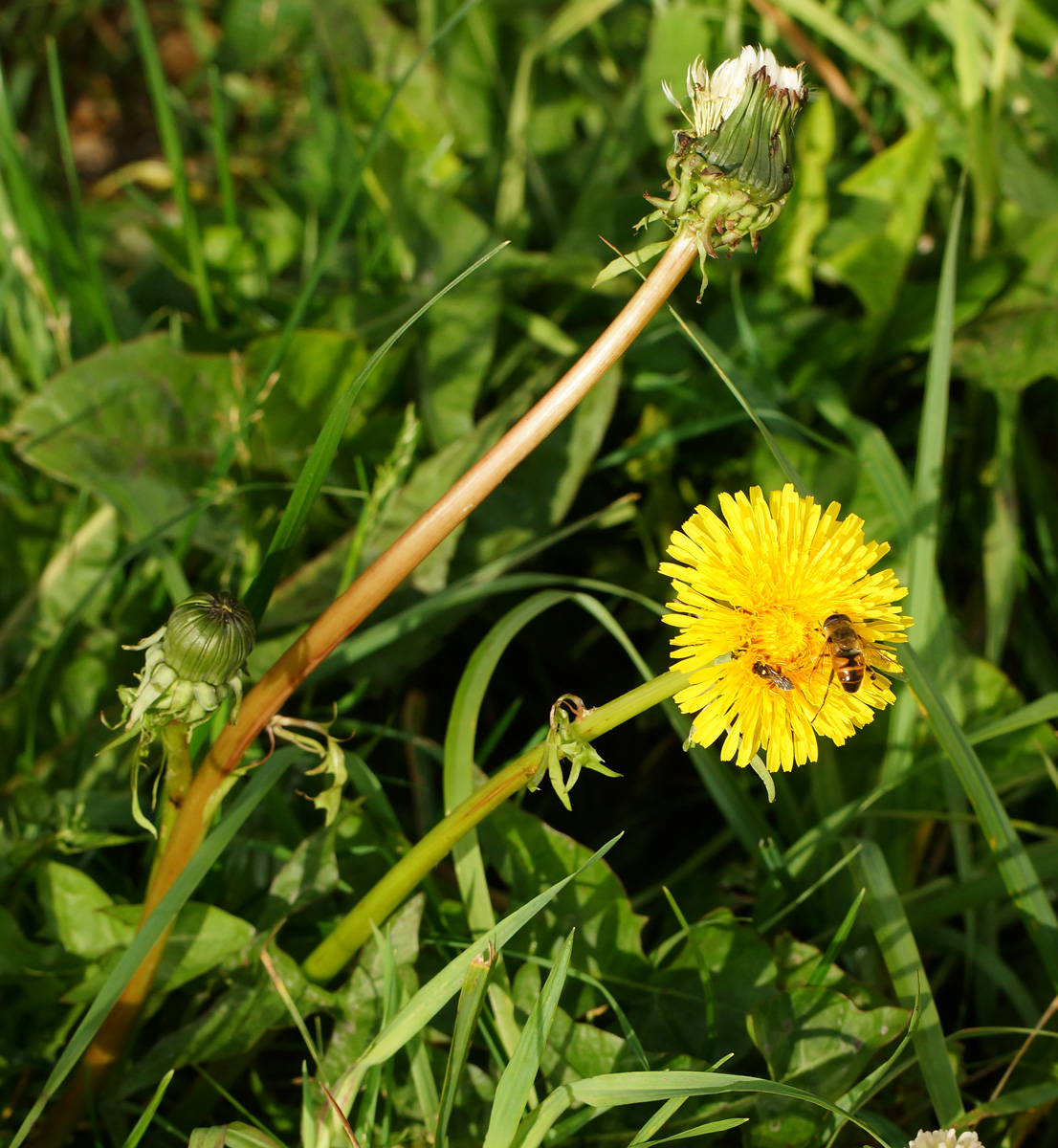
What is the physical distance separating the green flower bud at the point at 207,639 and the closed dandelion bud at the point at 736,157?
0.51 m

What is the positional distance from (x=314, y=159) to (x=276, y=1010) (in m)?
2.00

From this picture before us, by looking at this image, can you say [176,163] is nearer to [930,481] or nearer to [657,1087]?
[930,481]

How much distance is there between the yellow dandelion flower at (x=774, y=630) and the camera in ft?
2.86

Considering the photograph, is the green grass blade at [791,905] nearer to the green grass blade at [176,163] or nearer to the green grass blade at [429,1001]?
the green grass blade at [429,1001]

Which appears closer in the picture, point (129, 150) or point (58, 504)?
point (58, 504)

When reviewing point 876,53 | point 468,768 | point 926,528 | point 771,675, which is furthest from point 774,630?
point 876,53

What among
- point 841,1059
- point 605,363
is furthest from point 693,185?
point 841,1059

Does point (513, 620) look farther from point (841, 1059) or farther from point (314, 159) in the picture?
point (314, 159)

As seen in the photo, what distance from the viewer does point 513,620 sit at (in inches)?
48.3

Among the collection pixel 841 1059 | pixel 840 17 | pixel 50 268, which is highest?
pixel 840 17

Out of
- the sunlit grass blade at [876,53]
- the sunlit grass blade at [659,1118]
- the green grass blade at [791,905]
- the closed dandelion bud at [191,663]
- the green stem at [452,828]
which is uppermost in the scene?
the sunlit grass blade at [876,53]

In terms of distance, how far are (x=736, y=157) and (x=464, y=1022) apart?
864mm

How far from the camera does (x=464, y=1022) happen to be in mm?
987

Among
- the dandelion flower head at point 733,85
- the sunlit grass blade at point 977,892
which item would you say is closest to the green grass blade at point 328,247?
the dandelion flower head at point 733,85
